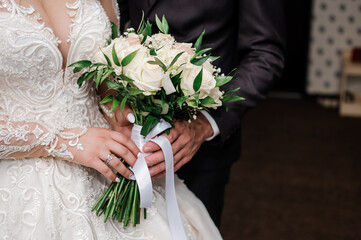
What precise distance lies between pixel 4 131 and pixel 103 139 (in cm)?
27

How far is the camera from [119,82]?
120 cm

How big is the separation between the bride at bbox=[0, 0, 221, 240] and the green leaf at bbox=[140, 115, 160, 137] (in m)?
0.08

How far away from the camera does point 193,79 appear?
3.85ft

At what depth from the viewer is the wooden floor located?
325cm

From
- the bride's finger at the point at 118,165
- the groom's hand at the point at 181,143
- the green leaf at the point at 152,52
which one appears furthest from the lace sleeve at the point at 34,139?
the green leaf at the point at 152,52

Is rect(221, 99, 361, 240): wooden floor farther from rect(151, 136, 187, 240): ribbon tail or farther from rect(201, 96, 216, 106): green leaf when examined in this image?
rect(201, 96, 216, 106): green leaf

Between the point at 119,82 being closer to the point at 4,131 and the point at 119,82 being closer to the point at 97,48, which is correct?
the point at 97,48

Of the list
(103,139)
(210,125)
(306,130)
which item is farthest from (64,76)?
(306,130)

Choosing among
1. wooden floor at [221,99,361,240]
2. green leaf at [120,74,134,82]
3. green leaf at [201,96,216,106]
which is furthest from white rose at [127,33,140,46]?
wooden floor at [221,99,361,240]

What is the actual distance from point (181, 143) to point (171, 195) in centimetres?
16

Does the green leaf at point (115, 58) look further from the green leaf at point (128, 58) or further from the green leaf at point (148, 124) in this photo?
the green leaf at point (148, 124)

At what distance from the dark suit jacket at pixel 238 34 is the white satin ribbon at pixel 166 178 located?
1.08 feet

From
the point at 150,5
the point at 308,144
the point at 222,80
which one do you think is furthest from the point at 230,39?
the point at 308,144

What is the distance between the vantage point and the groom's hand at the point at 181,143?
1.32m
